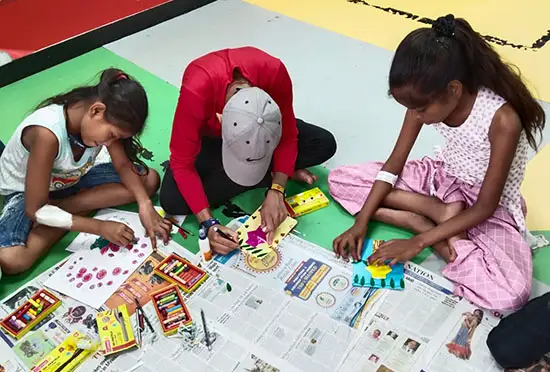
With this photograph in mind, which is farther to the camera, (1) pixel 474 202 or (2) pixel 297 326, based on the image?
(1) pixel 474 202

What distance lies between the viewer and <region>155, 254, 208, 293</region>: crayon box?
4.09 feet

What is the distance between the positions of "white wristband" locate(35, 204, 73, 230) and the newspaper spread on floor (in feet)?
0.40

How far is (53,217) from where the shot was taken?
1267mm

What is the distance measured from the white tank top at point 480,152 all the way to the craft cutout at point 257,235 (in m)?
0.44

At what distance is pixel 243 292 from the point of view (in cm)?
123

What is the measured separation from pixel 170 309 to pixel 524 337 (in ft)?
2.44

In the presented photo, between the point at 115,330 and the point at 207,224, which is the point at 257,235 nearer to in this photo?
the point at 207,224

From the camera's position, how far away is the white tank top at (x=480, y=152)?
3.76 feet

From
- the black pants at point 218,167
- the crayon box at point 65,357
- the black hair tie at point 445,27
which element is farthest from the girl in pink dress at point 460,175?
the crayon box at point 65,357

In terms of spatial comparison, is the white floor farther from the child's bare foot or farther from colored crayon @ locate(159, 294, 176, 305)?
colored crayon @ locate(159, 294, 176, 305)

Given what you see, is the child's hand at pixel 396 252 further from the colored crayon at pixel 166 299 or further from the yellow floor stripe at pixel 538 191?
the colored crayon at pixel 166 299

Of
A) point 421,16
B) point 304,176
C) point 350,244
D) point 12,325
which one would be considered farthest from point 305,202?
point 421,16

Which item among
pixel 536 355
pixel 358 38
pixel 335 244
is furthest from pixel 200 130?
pixel 358 38

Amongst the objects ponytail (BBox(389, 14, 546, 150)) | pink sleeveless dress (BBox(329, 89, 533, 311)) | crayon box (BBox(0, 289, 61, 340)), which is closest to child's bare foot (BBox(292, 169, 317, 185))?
pink sleeveless dress (BBox(329, 89, 533, 311))
